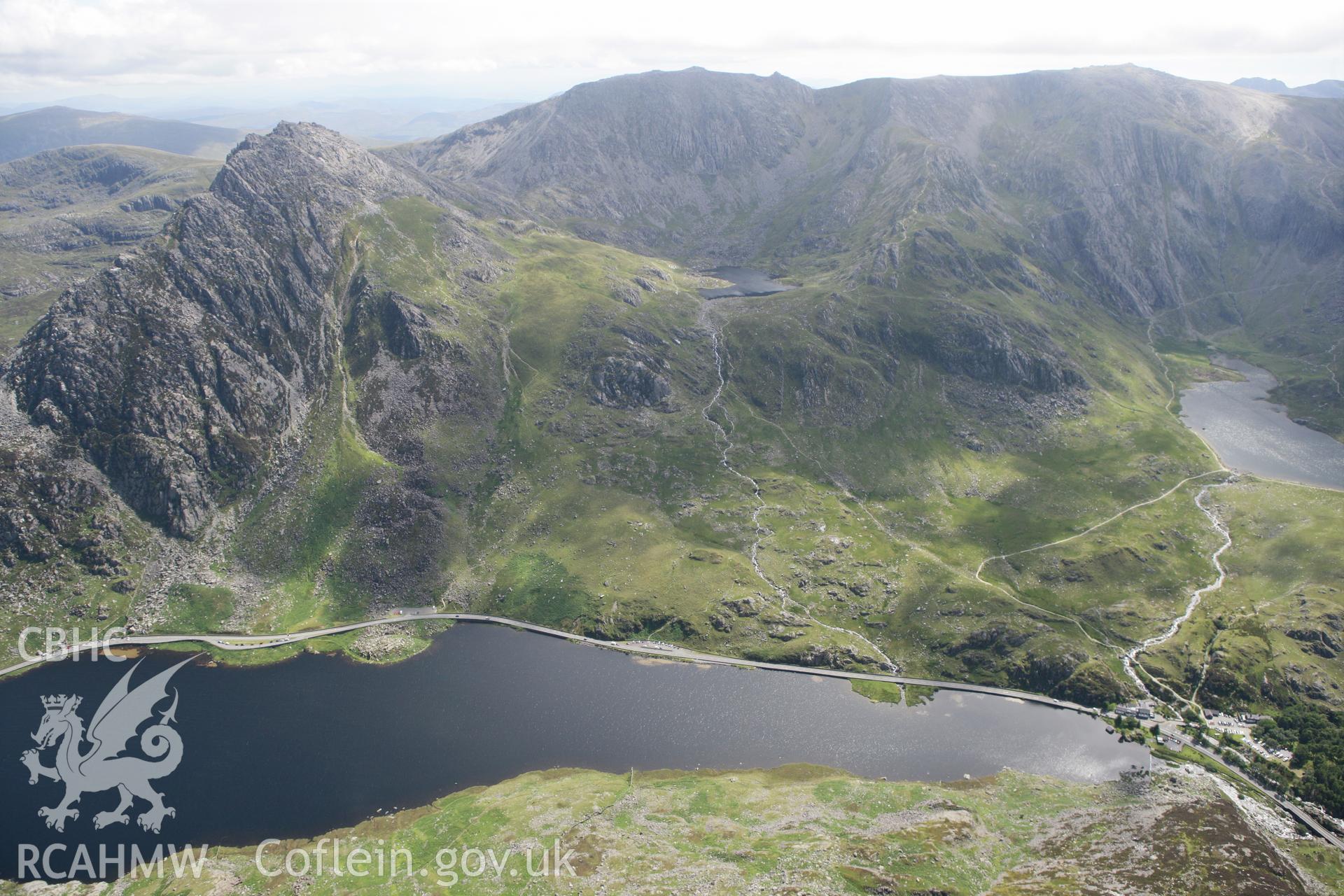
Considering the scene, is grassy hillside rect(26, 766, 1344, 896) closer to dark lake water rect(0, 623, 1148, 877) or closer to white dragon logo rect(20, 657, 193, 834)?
dark lake water rect(0, 623, 1148, 877)

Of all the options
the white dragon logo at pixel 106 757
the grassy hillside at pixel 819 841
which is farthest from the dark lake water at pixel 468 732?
the grassy hillside at pixel 819 841

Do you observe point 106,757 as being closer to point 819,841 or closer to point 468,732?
point 468,732

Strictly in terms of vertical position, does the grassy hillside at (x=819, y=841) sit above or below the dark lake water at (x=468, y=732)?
above

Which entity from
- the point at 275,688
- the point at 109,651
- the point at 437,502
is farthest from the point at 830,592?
the point at 109,651

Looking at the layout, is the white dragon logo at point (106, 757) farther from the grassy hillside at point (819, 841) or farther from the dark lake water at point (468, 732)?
the grassy hillside at point (819, 841)

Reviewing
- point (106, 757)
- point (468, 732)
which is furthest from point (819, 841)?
point (106, 757)

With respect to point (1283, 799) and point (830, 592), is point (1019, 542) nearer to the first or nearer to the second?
point (830, 592)
